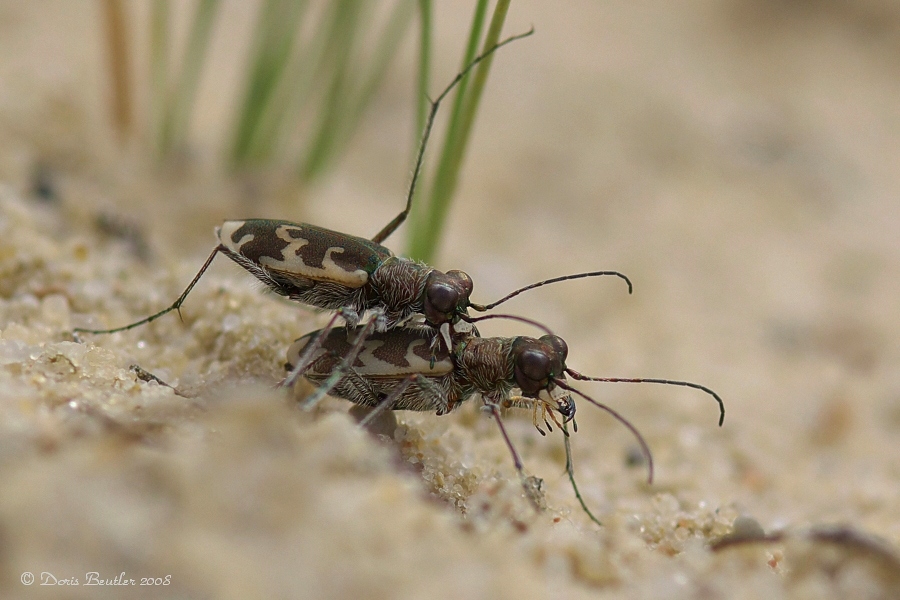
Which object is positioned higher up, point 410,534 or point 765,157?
point 765,157

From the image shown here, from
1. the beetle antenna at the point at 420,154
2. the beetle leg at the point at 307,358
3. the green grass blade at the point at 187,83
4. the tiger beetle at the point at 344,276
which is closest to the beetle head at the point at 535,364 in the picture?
the tiger beetle at the point at 344,276

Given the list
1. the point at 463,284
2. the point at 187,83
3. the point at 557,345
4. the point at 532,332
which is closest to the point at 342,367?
the point at 463,284

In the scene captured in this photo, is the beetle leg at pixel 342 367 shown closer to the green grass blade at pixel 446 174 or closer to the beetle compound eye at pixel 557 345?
the beetle compound eye at pixel 557 345

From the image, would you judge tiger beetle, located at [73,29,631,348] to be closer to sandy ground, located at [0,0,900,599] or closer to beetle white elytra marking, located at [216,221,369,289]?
beetle white elytra marking, located at [216,221,369,289]

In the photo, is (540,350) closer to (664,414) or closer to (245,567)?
(245,567)

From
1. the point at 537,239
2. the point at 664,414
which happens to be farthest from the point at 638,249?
the point at 664,414

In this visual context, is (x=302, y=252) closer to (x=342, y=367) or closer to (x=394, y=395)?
(x=342, y=367)
